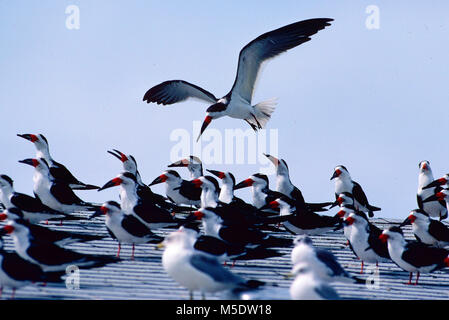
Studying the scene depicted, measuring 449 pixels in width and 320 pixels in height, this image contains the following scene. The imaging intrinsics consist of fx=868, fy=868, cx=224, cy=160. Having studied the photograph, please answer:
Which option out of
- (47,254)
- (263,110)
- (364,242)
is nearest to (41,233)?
(47,254)

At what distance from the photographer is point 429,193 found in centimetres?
1588

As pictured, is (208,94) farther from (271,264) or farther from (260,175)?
(271,264)

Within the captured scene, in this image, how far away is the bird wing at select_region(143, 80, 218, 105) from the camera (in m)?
19.0

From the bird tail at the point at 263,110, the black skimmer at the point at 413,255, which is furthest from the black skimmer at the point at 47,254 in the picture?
the bird tail at the point at 263,110

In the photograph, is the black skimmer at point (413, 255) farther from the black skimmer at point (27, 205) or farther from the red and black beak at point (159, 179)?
the red and black beak at point (159, 179)

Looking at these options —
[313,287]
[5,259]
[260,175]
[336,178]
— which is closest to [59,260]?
[5,259]

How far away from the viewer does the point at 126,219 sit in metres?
11.5

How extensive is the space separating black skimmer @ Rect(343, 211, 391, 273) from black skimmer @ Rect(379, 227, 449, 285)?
1.08ft

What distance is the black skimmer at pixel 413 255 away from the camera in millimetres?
10938

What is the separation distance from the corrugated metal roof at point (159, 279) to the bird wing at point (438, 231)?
0.74m

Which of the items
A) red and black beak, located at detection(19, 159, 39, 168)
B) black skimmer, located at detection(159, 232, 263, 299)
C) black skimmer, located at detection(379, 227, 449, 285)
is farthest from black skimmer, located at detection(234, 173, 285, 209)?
black skimmer, located at detection(159, 232, 263, 299)

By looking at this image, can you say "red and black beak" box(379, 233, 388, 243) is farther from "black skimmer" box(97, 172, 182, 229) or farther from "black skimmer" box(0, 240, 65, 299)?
"black skimmer" box(0, 240, 65, 299)

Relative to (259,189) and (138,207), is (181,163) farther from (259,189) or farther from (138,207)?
(138,207)
